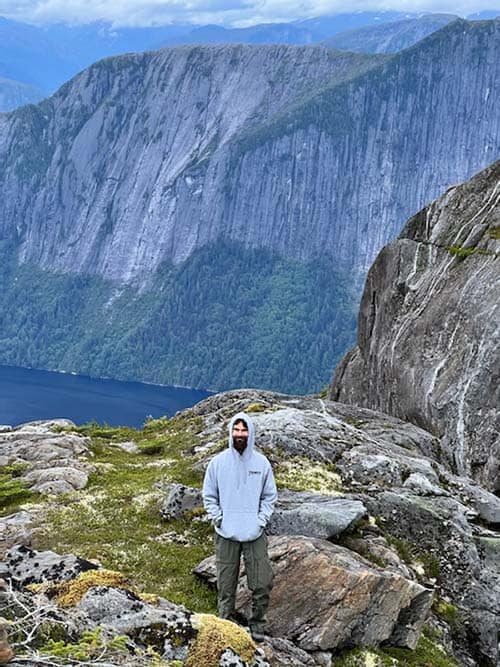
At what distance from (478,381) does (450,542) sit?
23.2 meters

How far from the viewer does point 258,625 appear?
52.5 feet

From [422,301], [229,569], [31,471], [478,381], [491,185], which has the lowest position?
[31,471]

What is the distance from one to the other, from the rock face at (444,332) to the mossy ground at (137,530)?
1727 centimetres

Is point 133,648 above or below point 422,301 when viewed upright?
below

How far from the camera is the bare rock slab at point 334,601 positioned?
663 inches

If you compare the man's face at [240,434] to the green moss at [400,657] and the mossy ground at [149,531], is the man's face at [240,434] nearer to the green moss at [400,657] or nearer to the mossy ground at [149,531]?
the mossy ground at [149,531]

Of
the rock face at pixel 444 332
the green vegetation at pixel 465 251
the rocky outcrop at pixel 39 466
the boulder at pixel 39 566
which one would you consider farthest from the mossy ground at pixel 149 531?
the green vegetation at pixel 465 251

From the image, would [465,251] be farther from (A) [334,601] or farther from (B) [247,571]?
(B) [247,571]

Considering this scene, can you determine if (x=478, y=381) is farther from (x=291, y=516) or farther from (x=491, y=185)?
(x=291, y=516)

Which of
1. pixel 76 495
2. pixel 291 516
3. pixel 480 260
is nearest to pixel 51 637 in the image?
pixel 291 516

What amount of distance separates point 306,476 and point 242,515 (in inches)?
462

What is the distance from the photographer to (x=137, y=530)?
77.2ft

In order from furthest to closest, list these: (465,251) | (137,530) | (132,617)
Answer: (465,251) < (137,530) < (132,617)

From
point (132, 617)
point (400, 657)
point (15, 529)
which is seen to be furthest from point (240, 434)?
point (15, 529)
